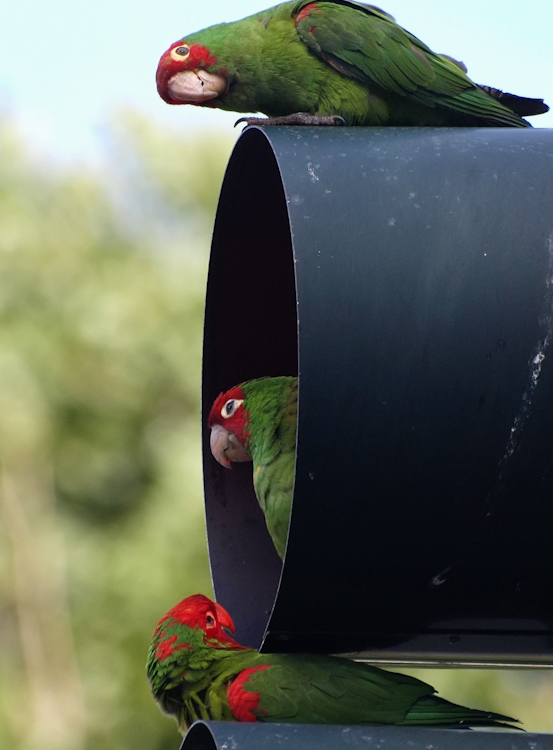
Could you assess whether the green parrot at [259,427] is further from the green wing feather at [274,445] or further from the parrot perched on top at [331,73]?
the parrot perched on top at [331,73]

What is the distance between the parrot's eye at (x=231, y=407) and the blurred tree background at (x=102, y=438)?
560cm

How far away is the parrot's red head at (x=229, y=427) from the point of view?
8.32 ft

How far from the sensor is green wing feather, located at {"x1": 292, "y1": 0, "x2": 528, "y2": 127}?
2.64 metres

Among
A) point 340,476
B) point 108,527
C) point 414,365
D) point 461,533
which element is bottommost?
point 108,527

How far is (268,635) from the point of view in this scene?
6.38ft

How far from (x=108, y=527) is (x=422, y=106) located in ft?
23.9

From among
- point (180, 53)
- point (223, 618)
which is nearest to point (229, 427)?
point (223, 618)

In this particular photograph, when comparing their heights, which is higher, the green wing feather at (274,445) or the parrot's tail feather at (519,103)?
the parrot's tail feather at (519,103)

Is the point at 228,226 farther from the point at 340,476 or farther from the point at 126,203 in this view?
A: the point at 126,203

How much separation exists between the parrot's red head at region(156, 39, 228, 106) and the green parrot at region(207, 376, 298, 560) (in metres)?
0.86

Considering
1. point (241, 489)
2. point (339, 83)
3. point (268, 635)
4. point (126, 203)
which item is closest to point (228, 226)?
point (339, 83)

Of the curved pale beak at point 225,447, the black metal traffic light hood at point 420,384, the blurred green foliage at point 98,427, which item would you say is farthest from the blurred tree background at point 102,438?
the black metal traffic light hood at point 420,384

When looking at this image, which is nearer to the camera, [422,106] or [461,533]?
[461,533]

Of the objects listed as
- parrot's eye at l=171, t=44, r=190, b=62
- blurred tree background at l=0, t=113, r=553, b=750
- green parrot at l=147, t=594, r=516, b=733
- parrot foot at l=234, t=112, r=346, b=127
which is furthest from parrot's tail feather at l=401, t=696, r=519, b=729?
blurred tree background at l=0, t=113, r=553, b=750
